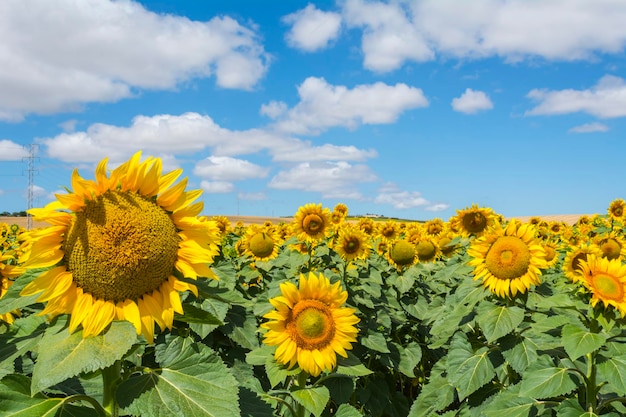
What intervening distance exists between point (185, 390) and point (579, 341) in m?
2.60

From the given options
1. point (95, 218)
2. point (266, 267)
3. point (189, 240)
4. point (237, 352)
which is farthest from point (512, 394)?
point (266, 267)

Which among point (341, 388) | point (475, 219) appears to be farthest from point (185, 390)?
point (475, 219)

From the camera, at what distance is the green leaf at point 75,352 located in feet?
5.25

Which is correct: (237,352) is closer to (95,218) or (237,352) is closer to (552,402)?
(552,402)

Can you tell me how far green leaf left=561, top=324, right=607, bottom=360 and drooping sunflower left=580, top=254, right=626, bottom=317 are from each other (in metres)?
0.28

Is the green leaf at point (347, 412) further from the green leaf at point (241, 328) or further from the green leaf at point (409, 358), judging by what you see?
the green leaf at point (409, 358)

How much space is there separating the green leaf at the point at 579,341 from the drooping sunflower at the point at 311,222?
174 inches

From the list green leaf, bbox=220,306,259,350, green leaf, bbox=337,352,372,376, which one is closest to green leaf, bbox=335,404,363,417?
green leaf, bbox=337,352,372,376

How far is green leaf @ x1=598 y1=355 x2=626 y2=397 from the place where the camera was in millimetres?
3250

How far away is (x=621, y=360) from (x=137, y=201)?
314 centimetres

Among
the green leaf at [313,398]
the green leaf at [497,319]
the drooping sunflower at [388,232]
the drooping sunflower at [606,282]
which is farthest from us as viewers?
the drooping sunflower at [388,232]

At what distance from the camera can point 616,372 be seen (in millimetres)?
3342

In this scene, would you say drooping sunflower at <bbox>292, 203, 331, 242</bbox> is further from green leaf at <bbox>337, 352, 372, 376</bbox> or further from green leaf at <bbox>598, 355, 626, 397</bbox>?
green leaf at <bbox>598, 355, 626, 397</bbox>

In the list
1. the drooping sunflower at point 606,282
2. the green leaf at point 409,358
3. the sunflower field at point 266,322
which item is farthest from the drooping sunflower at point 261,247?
the drooping sunflower at point 606,282
